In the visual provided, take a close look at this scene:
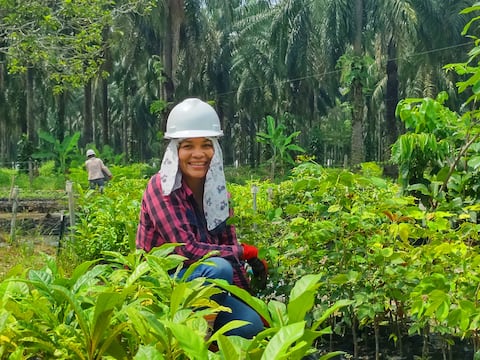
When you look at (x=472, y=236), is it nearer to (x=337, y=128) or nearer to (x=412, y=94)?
(x=412, y=94)

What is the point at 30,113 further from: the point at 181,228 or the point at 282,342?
the point at 282,342

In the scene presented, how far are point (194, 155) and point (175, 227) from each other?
1.13 ft

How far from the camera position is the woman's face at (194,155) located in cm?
267

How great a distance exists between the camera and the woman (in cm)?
257

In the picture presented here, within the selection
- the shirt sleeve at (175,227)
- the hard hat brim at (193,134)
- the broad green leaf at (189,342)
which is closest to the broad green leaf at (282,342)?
the broad green leaf at (189,342)

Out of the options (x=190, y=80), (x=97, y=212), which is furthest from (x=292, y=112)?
(x=97, y=212)

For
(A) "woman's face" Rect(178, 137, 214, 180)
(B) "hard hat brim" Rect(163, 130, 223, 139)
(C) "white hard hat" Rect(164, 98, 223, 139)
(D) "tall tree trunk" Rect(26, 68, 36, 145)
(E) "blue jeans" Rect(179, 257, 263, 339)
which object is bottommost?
(E) "blue jeans" Rect(179, 257, 263, 339)

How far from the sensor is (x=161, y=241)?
2.64 m

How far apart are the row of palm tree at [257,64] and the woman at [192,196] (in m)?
6.52

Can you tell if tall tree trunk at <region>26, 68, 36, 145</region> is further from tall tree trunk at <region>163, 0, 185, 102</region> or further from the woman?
the woman

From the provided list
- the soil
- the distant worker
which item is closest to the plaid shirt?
the soil

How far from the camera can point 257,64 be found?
3419 cm

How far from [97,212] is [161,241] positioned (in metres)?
3.41

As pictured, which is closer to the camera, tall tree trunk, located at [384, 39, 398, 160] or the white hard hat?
the white hard hat
